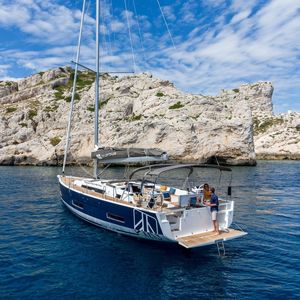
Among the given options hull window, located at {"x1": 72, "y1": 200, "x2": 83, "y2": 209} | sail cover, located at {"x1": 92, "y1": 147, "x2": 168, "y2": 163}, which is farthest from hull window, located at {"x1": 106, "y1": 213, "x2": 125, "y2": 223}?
sail cover, located at {"x1": 92, "y1": 147, "x2": 168, "y2": 163}

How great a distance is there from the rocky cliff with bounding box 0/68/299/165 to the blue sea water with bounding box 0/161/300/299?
44430 millimetres

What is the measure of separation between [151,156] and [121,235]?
630cm

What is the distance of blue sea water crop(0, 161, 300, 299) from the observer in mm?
11656

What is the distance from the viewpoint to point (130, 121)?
2832 inches

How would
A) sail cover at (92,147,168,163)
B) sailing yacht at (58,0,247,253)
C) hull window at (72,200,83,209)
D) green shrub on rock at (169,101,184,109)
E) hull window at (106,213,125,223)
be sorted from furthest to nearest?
green shrub on rock at (169,101,184,109) < sail cover at (92,147,168,163) < hull window at (72,200,83,209) < hull window at (106,213,125,223) < sailing yacht at (58,0,247,253)

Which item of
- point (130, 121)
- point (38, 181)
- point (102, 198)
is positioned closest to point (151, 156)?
point (102, 198)

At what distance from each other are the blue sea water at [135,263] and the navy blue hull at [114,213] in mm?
894

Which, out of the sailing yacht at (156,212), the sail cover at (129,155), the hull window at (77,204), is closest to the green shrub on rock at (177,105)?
the sail cover at (129,155)

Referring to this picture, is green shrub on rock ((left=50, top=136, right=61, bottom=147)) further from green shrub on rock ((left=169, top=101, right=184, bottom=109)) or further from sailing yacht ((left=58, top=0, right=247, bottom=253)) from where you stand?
sailing yacht ((left=58, top=0, right=247, bottom=253))

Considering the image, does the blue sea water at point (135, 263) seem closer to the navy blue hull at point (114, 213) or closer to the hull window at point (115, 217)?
the navy blue hull at point (114, 213)

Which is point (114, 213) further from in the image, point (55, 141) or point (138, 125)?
point (55, 141)

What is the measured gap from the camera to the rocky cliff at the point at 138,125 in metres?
66.9

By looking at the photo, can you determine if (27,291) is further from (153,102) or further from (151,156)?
(153,102)

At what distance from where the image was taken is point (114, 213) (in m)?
17.9
